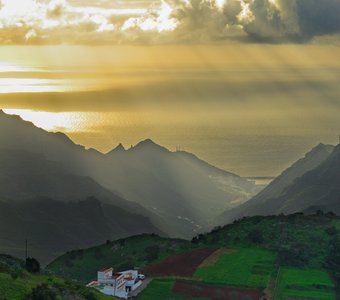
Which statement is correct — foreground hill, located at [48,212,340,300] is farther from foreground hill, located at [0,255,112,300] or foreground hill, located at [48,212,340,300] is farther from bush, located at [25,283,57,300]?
bush, located at [25,283,57,300]

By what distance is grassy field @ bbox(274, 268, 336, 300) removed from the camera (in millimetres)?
135875

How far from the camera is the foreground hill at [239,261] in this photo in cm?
13938

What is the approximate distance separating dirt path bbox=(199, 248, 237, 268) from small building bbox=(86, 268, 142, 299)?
19.7m

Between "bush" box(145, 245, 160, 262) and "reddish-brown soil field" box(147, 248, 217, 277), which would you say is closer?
"reddish-brown soil field" box(147, 248, 217, 277)

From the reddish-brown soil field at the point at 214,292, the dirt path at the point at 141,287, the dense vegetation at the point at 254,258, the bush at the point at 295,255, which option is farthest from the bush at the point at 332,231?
the dirt path at the point at 141,287

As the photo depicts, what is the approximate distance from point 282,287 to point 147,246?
42618mm

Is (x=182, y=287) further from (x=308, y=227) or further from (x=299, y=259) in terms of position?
(x=308, y=227)

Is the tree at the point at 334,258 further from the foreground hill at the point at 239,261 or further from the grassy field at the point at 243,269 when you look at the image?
the grassy field at the point at 243,269

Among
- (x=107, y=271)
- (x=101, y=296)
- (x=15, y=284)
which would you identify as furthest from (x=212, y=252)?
(x=15, y=284)

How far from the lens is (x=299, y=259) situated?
15812 centimetres

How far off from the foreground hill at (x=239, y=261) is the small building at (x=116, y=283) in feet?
10.3

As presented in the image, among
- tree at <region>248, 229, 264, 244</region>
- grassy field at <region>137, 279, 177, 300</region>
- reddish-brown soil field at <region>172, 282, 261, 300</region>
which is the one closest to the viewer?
grassy field at <region>137, 279, 177, 300</region>

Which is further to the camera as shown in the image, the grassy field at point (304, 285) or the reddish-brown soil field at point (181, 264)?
the reddish-brown soil field at point (181, 264)

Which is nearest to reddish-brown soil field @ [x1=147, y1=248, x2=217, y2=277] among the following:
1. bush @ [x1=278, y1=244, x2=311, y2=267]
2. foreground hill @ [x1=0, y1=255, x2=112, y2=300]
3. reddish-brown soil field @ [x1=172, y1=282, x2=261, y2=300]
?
reddish-brown soil field @ [x1=172, y1=282, x2=261, y2=300]
